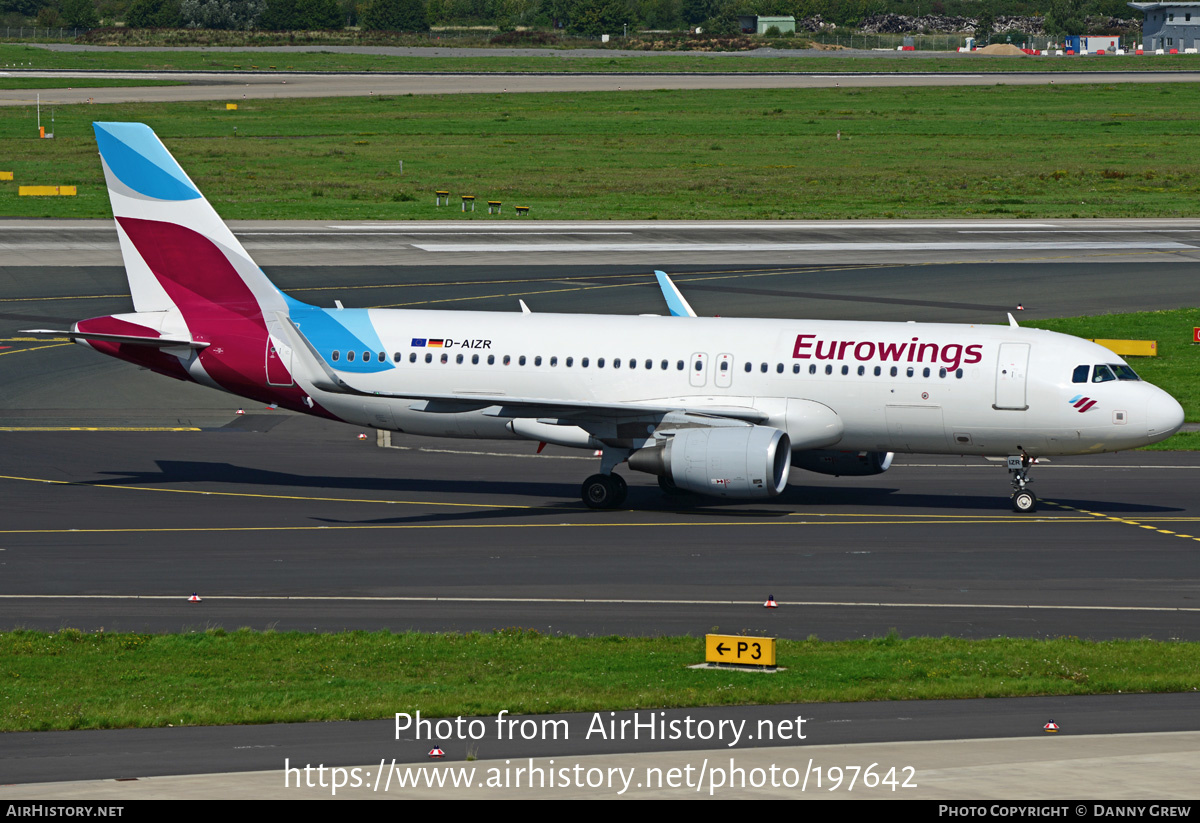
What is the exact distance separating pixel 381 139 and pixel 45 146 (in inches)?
1137

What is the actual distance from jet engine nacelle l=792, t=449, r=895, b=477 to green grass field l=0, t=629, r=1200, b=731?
14.0 m

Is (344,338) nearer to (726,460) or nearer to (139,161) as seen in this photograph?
(139,161)

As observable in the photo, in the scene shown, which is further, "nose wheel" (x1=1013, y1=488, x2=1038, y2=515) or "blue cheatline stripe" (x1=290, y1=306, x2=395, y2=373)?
"blue cheatline stripe" (x1=290, y1=306, x2=395, y2=373)

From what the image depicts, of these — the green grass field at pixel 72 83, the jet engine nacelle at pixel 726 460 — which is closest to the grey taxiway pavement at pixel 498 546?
the jet engine nacelle at pixel 726 460

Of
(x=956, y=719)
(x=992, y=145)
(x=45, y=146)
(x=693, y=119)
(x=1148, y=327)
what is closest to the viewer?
(x=956, y=719)

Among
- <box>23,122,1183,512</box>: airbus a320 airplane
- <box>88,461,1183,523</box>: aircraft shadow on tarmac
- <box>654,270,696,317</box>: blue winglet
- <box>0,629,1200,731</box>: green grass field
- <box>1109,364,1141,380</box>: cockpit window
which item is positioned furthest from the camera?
<box>654,270,696,317</box>: blue winglet

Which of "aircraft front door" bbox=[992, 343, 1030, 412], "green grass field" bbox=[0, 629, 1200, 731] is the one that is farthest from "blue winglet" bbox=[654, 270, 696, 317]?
"green grass field" bbox=[0, 629, 1200, 731]

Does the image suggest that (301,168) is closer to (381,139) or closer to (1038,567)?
(381,139)

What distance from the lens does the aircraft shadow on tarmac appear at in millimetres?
38531

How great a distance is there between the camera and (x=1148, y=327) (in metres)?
63.0

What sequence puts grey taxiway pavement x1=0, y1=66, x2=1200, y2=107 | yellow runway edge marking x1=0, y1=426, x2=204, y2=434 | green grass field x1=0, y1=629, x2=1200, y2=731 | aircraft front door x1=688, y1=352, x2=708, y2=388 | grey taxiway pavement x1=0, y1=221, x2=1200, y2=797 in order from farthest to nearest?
grey taxiway pavement x1=0, y1=66, x2=1200, y2=107 → yellow runway edge marking x1=0, y1=426, x2=204, y2=434 → aircraft front door x1=688, y1=352, x2=708, y2=388 → grey taxiway pavement x1=0, y1=221, x2=1200, y2=797 → green grass field x1=0, y1=629, x2=1200, y2=731

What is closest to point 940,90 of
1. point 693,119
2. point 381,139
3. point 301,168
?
point 693,119

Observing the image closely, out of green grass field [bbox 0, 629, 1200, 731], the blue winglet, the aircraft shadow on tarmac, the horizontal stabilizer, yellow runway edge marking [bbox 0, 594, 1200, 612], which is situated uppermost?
the blue winglet

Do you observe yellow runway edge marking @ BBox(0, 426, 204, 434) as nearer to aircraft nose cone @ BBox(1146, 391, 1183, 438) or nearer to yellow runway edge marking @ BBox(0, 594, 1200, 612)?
yellow runway edge marking @ BBox(0, 594, 1200, 612)
